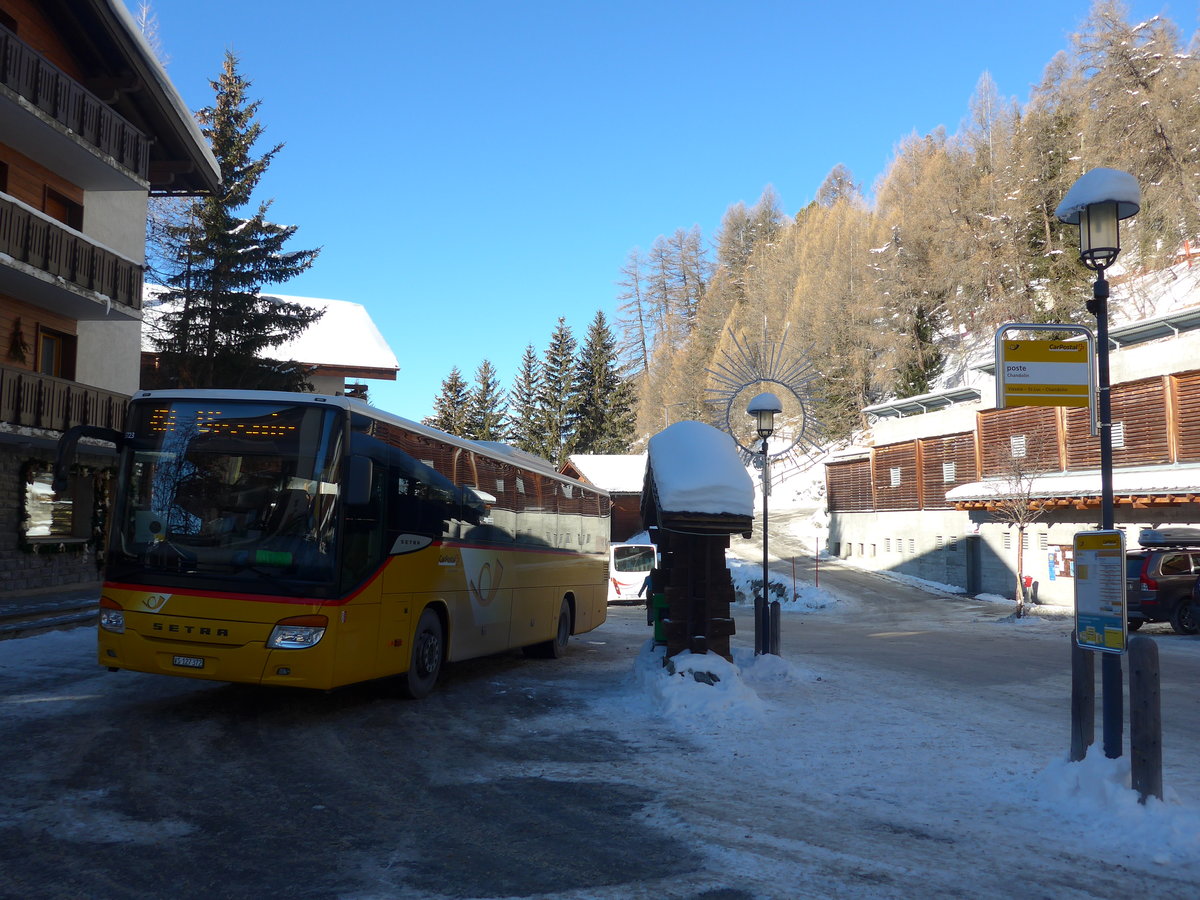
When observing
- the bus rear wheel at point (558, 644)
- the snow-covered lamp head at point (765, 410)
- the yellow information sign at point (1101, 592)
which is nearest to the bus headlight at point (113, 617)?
the bus rear wheel at point (558, 644)

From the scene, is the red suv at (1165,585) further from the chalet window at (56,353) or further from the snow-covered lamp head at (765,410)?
the chalet window at (56,353)

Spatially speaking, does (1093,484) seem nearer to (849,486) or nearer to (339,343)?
(849,486)

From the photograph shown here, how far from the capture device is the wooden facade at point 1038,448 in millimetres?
26953

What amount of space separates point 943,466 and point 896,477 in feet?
12.3

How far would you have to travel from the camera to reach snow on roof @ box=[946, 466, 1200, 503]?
→ 82.7ft

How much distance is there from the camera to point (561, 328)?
239 feet

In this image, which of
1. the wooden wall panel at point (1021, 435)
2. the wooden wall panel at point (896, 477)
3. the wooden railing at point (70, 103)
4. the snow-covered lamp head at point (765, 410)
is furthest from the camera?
the wooden wall panel at point (896, 477)

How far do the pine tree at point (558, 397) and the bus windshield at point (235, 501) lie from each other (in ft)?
204

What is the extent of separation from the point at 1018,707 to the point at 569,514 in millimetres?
7926

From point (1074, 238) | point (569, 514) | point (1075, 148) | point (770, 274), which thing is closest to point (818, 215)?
point (770, 274)

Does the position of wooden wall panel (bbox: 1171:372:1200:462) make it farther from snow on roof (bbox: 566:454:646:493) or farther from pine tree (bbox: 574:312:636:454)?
pine tree (bbox: 574:312:636:454)

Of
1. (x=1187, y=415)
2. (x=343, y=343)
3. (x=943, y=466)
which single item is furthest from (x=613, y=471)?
(x=1187, y=415)

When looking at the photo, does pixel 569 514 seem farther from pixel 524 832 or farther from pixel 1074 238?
pixel 1074 238

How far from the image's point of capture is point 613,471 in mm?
57219
